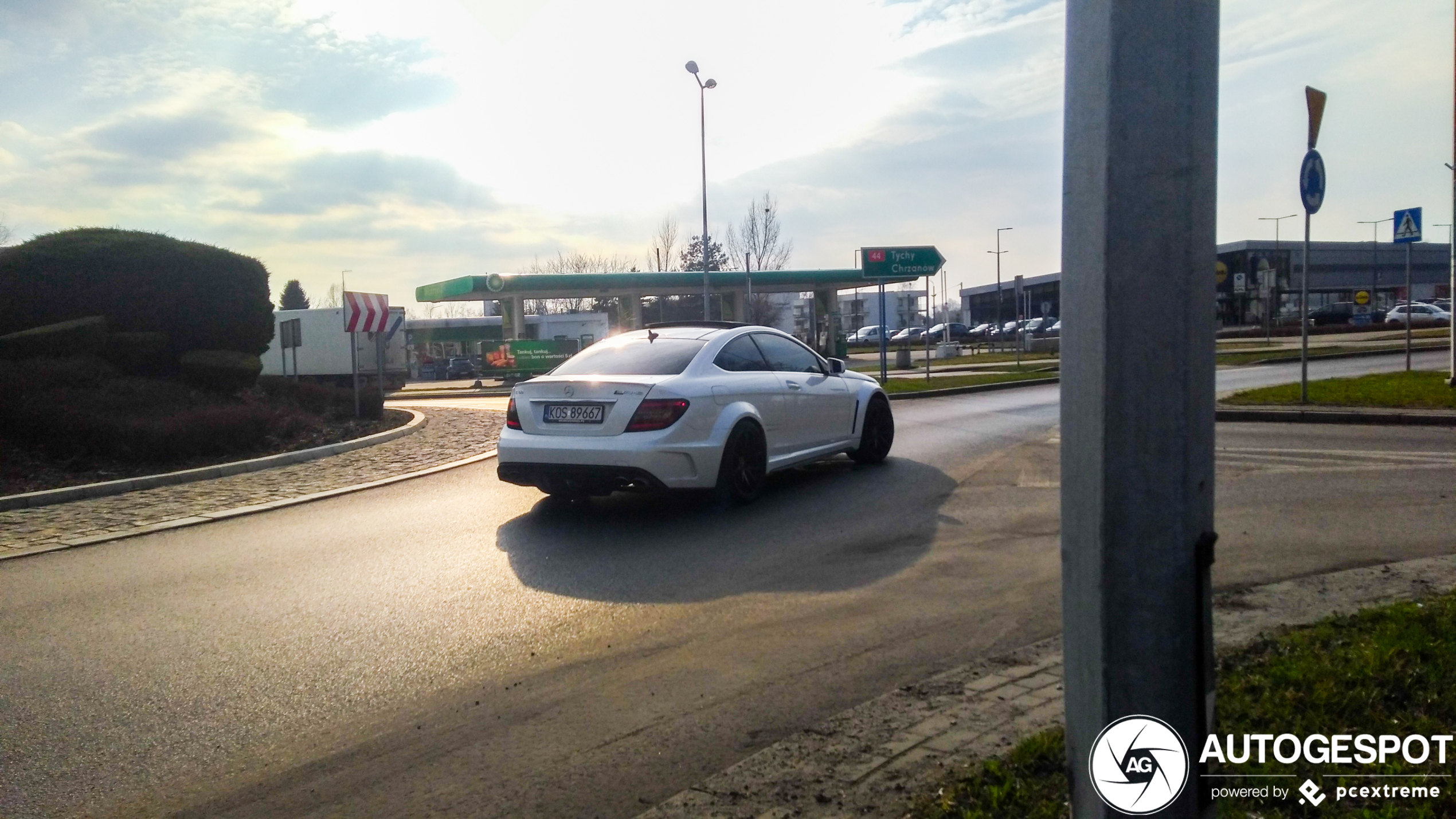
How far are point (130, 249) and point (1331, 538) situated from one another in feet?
57.7

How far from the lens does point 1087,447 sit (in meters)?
2.29

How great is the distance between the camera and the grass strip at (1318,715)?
302 cm

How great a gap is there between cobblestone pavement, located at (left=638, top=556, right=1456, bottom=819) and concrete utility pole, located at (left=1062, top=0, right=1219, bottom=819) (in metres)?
1.23

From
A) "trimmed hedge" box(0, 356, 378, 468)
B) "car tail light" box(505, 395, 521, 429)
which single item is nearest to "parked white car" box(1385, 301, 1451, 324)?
"trimmed hedge" box(0, 356, 378, 468)

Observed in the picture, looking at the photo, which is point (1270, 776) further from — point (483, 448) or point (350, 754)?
point (483, 448)

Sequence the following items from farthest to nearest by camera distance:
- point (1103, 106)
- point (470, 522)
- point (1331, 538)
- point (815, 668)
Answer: point (470, 522), point (1331, 538), point (815, 668), point (1103, 106)

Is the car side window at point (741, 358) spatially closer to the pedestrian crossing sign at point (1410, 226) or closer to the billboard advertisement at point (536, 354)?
the pedestrian crossing sign at point (1410, 226)

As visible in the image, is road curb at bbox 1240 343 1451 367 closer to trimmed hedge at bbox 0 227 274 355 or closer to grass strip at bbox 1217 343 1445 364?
grass strip at bbox 1217 343 1445 364

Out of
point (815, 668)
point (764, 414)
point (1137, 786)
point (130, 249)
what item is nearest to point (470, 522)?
point (764, 414)

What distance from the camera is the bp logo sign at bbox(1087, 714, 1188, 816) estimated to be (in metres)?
2.25

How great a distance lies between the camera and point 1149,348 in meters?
2.19

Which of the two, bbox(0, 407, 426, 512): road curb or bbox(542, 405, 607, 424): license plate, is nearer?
bbox(542, 405, 607, 424): license plate

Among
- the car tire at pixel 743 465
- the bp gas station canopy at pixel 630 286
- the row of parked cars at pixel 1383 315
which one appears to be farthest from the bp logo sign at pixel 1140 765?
the row of parked cars at pixel 1383 315

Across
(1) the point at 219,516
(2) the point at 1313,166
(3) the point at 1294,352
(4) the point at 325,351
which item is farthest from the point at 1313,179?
(4) the point at 325,351
